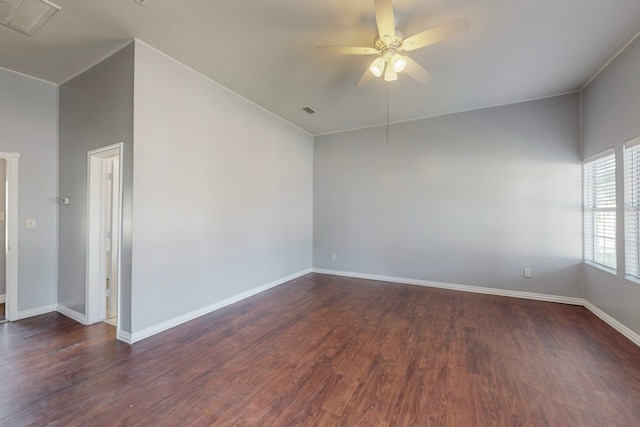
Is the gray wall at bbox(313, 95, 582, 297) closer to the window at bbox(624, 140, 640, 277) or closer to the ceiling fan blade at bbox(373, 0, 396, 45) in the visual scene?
the window at bbox(624, 140, 640, 277)

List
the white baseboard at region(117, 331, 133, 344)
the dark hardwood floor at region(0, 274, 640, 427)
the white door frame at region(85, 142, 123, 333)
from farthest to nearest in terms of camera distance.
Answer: the white door frame at region(85, 142, 123, 333), the white baseboard at region(117, 331, 133, 344), the dark hardwood floor at region(0, 274, 640, 427)

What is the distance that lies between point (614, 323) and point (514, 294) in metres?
1.14

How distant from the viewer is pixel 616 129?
9.61 ft

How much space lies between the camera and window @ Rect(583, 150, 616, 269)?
123 inches

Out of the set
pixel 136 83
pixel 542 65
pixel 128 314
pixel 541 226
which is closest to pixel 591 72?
pixel 542 65

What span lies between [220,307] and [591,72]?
556 cm

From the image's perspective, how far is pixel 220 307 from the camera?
3.55m

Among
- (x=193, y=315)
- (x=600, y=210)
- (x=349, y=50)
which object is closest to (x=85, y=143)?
(x=193, y=315)

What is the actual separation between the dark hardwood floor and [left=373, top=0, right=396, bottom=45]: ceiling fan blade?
2.77m

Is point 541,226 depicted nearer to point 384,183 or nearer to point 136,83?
point 384,183

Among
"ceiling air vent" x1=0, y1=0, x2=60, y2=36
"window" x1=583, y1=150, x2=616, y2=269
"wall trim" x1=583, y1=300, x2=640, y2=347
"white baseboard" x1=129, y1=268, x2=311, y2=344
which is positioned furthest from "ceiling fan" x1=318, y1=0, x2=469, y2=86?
"wall trim" x1=583, y1=300, x2=640, y2=347

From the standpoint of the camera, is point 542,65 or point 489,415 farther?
point 542,65

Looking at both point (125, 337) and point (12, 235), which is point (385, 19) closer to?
point (125, 337)

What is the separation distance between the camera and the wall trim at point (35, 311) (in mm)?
3193
